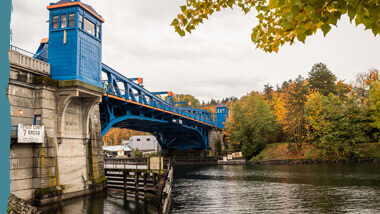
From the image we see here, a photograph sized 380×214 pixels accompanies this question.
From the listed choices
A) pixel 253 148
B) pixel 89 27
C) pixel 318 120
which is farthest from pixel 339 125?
pixel 89 27

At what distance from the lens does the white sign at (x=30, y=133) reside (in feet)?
59.5

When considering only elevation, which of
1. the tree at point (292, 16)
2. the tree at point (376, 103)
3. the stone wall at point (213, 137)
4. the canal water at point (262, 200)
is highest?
the tree at point (376, 103)

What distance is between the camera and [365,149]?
51500mm

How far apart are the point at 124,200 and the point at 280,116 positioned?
49.6m

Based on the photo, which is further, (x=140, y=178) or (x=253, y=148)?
(x=253, y=148)

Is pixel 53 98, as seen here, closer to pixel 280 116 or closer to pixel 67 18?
pixel 67 18

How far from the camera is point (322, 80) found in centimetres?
6969

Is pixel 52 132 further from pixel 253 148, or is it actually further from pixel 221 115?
pixel 221 115

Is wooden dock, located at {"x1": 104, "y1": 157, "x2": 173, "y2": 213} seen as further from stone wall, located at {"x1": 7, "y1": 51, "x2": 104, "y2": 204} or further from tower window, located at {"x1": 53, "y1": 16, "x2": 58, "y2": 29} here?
tower window, located at {"x1": 53, "y1": 16, "x2": 58, "y2": 29}

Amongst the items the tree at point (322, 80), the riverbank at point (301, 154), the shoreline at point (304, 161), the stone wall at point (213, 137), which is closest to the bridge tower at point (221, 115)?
the stone wall at point (213, 137)

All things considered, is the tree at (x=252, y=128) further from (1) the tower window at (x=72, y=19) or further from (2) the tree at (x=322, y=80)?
(1) the tower window at (x=72, y=19)

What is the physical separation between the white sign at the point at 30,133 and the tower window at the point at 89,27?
10.2 metres

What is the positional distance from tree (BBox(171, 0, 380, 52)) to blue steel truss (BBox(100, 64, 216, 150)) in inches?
970

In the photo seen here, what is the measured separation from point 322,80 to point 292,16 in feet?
242
